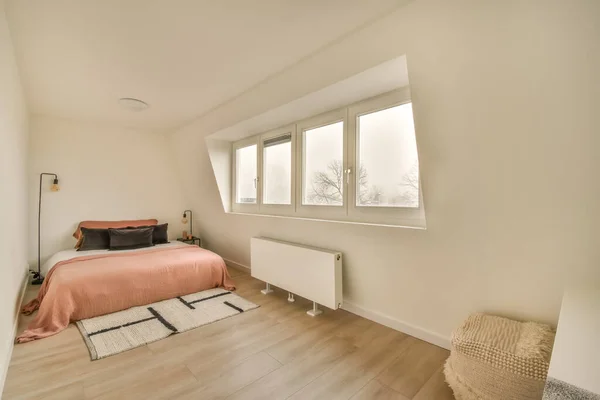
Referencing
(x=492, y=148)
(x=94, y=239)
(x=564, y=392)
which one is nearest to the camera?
(x=564, y=392)

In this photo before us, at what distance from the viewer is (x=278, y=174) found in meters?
3.43

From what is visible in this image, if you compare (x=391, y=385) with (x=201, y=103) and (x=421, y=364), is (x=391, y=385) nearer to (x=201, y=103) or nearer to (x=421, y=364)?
(x=421, y=364)

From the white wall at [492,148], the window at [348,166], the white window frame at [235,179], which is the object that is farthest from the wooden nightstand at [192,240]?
the white wall at [492,148]

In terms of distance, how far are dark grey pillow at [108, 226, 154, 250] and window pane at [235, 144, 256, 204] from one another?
134 centimetres

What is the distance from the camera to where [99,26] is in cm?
170

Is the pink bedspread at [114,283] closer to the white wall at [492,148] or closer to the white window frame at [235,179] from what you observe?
the white window frame at [235,179]

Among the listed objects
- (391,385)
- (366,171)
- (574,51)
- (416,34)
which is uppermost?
(416,34)

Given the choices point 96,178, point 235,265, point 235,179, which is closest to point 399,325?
point 235,265

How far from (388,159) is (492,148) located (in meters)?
0.87

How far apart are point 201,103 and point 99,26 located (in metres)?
1.35

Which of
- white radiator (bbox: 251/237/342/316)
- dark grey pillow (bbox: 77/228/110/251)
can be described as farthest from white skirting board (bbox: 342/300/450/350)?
dark grey pillow (bbox: 77/228/110/251)

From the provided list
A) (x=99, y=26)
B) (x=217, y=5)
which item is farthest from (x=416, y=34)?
(x=99, y=26)

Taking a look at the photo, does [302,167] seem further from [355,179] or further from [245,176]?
[245,176]

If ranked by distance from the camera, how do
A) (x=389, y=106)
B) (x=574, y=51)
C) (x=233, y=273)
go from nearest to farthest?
(x=574, y=51) < (x=389, y=106) < (x=233, y=273)
